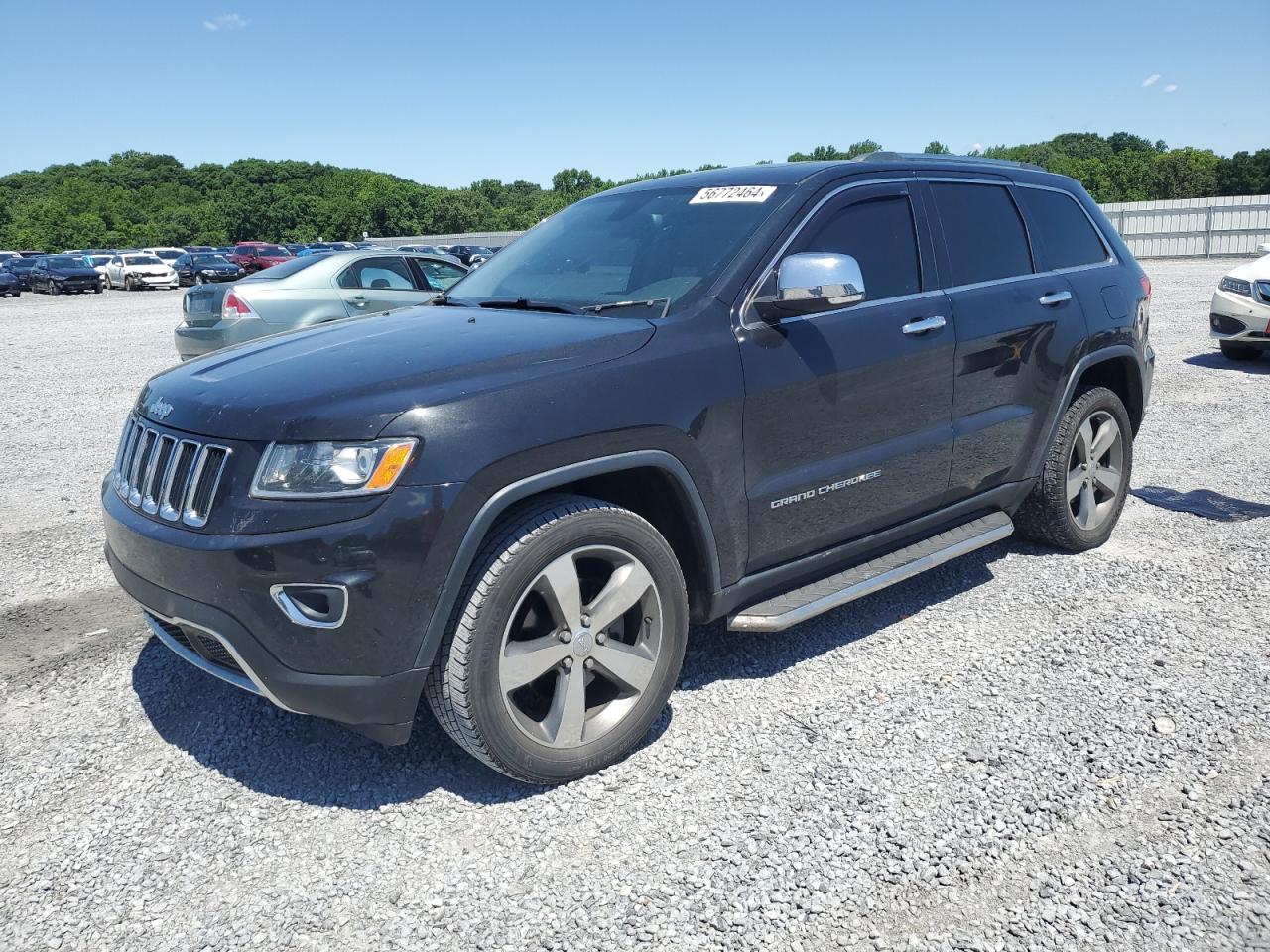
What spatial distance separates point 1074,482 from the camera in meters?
4.94

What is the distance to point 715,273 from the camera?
3516 mm

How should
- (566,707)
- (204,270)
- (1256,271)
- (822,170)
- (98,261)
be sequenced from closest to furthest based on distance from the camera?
(566,707) < (822,170) < (1256,271) < (204,270) < (98,261)

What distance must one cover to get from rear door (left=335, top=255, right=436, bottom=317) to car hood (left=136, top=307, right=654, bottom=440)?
7521 mm

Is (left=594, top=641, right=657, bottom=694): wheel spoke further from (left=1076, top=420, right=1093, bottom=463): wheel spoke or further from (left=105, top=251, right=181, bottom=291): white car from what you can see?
(left=105, top=251, right=181, bottom=291): white car

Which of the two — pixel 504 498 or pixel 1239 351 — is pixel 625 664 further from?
pixel 1239 351

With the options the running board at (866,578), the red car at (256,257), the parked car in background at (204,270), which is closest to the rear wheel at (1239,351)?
the running board at (866,578)

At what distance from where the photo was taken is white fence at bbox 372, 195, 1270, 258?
31.3m

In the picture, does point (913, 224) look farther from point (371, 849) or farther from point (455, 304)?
point (371, 849)

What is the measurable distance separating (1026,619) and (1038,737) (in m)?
1.08

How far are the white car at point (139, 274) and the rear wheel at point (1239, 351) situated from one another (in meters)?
Answer: 38.6

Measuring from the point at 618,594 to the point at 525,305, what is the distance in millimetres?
1286

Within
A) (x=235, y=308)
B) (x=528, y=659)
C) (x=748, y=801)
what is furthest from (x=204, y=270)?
(x=748, y=801)

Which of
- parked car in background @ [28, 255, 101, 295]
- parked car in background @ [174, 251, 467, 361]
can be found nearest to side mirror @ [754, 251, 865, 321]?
parked car in background @ [174, 251, 467, 361]

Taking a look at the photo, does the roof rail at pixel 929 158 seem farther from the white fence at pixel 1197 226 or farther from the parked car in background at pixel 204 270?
the parked car in background at pixel 204 270
